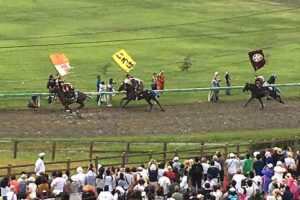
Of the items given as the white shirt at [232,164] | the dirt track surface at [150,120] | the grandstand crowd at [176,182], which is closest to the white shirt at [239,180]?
the grandstand crowd at [176,182]

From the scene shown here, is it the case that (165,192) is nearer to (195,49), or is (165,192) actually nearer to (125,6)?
(195,49)

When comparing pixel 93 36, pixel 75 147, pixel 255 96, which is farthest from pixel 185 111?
pixel 93 36

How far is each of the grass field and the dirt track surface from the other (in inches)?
118

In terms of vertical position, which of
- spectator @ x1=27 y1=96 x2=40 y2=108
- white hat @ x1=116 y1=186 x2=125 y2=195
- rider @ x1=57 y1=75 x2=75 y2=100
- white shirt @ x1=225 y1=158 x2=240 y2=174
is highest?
rider @ x1=57 y1=75 x2=75 y2=100

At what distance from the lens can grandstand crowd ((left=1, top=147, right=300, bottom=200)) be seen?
948 inches

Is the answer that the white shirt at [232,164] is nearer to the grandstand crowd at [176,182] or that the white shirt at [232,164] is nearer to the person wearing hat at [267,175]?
the grandstand crowd at [176,182]

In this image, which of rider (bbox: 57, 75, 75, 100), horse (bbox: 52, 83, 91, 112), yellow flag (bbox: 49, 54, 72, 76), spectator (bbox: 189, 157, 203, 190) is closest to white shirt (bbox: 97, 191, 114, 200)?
spectator (bbox: 189, 157, 203, 190)

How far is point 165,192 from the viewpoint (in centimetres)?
2558

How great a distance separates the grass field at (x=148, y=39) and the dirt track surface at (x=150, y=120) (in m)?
2.99

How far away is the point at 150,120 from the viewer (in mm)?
44344

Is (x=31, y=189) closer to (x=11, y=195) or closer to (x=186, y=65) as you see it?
(x=11, y=195)

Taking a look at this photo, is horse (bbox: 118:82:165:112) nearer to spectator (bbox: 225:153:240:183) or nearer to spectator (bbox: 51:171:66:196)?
spectator (bbox: 225:153:240:183)

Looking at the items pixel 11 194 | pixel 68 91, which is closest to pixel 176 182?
pixel 11 194

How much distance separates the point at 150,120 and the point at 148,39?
2524 cm
